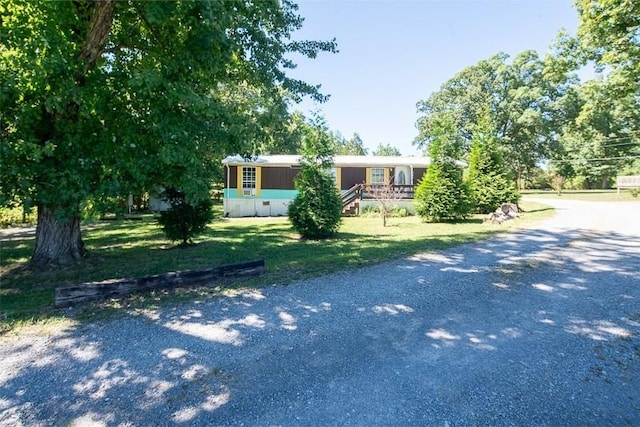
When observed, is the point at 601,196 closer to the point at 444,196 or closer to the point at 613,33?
the point at 444,196

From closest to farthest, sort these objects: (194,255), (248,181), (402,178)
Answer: (194,255) → (248,181) → (402,178)

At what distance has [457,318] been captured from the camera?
4109 mm

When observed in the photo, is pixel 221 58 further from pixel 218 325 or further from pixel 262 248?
pixel 262 248

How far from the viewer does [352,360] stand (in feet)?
10.4

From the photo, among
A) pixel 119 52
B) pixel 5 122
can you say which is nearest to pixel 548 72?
pixel 119 52

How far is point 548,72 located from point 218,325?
14.8 m

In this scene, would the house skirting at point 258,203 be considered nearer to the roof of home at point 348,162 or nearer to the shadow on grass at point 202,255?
the roof of home at point 348,162

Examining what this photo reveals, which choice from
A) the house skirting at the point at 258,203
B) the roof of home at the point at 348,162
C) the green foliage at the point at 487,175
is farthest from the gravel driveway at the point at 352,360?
the roof of home at the point at 348,162

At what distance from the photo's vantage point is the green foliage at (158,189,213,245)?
357 inches

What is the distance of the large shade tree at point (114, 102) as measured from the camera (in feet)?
15.2

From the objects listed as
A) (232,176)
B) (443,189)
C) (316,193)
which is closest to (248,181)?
(232,176)

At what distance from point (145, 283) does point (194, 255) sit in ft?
11.2

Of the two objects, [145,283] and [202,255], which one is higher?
[145,283]

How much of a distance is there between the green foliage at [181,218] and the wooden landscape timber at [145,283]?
153 inches
